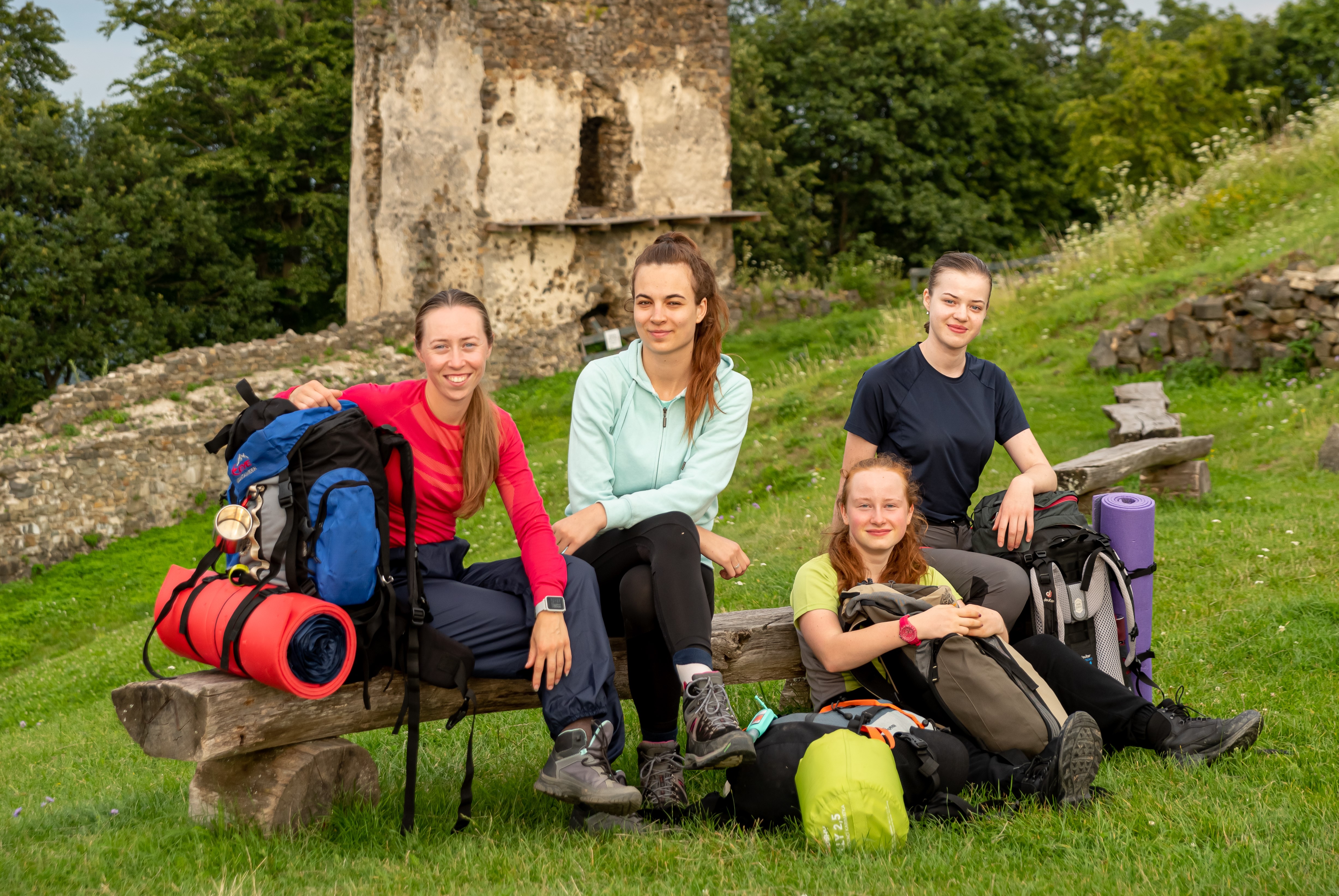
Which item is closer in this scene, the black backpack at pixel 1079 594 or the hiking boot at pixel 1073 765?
the hiking boot at pixel 1073 765

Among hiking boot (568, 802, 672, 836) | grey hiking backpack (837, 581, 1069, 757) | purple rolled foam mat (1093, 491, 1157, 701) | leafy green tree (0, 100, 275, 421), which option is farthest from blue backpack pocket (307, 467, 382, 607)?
leafy green tree (0, 100, 275, 421)

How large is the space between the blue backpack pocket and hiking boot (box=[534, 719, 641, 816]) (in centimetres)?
78

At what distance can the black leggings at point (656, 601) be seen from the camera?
11.4 ft

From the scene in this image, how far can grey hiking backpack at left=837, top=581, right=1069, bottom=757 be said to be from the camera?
138 inches

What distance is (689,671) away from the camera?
340 centimetres

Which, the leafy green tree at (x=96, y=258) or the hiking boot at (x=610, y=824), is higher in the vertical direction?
the leafy green tree at (x=96, y=258)

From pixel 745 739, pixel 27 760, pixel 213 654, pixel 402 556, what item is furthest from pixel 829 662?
pixel 27 760

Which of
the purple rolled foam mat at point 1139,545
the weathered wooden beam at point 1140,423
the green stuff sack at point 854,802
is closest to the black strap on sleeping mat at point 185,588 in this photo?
the green stuff sack at point 854,802

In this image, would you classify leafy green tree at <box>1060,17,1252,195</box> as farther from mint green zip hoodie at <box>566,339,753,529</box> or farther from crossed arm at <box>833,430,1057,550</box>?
mint green zip hoodie at <box>566,339,753,529</box>

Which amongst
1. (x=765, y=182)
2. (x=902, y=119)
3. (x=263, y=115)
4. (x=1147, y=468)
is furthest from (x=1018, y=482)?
(x=902, y=119)

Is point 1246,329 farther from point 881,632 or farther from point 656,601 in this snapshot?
point 656,601

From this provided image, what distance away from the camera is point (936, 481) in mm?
4262

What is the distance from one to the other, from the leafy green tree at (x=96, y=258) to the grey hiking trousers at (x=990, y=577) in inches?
773

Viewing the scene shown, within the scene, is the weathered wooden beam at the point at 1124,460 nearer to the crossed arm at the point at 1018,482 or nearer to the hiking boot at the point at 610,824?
the crossed arm at the point at 1018,482
